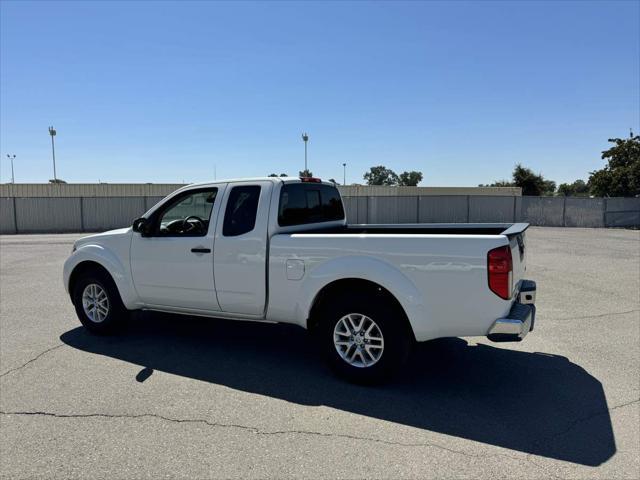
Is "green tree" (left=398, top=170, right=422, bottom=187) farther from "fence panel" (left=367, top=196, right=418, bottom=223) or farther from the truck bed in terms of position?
the truck bed

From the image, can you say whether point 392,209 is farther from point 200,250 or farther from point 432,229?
point 200,250

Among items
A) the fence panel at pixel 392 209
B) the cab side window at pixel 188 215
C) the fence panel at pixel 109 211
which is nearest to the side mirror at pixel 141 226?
the cab side window at pixel 188 215

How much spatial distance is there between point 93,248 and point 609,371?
240 inches

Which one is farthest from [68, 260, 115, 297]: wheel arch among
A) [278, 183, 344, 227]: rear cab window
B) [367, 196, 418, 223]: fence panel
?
[367, 196, 418, 223]: fence panel

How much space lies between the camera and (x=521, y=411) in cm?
377

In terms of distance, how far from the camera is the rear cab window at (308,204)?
4938 mm

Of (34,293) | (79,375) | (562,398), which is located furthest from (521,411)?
(34,293)

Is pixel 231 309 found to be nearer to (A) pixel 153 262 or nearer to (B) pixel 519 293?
(A) pixel 153 262

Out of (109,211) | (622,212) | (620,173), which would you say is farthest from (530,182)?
(109,211)

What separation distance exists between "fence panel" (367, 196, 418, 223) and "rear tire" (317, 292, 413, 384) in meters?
25.7

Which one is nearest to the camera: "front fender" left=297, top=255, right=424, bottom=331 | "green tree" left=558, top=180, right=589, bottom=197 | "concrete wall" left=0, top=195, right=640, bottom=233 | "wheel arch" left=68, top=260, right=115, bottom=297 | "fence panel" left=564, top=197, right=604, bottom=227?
"front fender" left=297, top=255, right=424, bottom=331

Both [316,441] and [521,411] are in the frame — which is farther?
[521,411]

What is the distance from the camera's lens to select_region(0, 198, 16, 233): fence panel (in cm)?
2667

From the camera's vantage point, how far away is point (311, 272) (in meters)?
4.36
